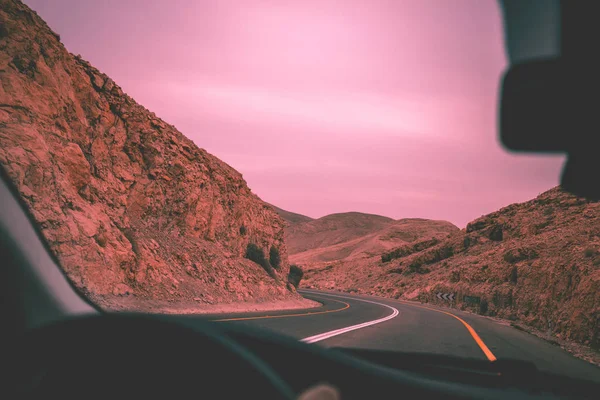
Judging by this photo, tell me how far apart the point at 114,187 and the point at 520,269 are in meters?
30.1

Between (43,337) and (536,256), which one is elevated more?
(536,256)

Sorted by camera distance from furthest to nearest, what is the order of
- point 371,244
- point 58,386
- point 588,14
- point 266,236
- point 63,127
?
point 371,244
point 266,236
point 63,127
point 588,14
point 58,386

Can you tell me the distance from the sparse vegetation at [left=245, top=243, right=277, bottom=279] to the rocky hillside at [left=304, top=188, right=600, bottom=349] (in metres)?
18.0

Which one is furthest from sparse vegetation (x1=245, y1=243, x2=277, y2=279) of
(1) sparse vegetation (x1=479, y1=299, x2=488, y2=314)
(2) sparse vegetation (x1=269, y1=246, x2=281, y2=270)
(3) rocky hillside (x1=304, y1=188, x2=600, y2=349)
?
(3) rocky hillside (x1=304, y1=188, x2=600, y2=349)

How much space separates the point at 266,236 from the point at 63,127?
21993mm

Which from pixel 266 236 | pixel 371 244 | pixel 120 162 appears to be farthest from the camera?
pixel 371 244

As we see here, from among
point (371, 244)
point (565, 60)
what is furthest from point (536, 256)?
point (371, 244)

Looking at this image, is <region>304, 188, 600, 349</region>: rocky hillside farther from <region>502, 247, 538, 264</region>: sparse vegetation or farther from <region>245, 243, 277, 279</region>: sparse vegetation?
<region>245, 243, 277, 279</region>: sparse vegetation

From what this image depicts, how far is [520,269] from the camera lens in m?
35.3

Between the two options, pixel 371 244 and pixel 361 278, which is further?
pixel 371 244

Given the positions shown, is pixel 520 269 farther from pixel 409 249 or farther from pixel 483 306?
pixel 409 249

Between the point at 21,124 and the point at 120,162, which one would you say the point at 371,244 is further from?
the point at 21,124

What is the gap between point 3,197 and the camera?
345cm

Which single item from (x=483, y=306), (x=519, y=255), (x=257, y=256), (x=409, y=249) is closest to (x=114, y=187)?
(x=257, y=256)
